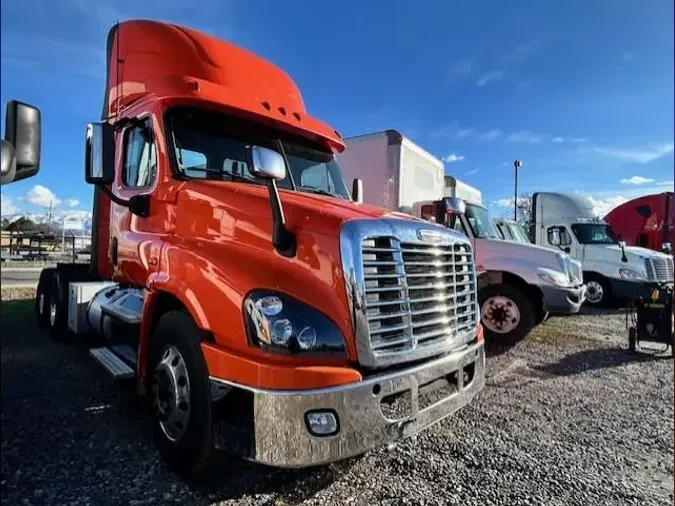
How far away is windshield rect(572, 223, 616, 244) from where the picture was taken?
13.0 metres

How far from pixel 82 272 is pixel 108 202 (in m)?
2.33

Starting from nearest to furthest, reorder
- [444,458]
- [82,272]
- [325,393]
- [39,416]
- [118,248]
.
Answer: [325,393] → [444,458] → [39,416] → [118,248] → [82,272]

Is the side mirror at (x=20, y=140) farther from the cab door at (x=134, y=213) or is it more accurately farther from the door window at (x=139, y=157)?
the door window at (x=139, y=157)

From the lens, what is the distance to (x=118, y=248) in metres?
4.45

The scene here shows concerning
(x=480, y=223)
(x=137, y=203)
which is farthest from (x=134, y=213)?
(x=480, y=223)

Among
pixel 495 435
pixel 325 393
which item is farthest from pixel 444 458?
pixel 325 393

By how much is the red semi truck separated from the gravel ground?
286 inches

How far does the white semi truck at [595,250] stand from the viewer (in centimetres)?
1220

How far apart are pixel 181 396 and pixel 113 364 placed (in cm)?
135

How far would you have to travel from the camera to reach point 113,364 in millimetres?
3928

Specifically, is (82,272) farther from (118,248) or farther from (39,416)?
(39,416)

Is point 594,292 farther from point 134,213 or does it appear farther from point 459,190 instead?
point 134,213

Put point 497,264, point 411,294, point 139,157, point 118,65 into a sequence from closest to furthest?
point 411,294 → point 139,157 → point 118,65 → point 497,264

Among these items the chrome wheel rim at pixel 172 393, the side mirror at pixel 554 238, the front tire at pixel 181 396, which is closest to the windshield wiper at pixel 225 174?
the front tire at pixel 181 396
